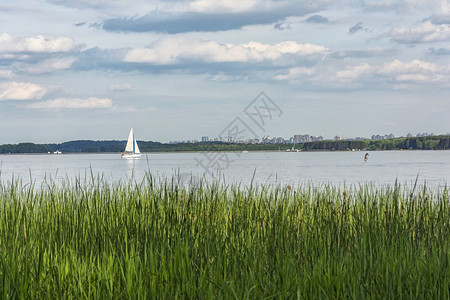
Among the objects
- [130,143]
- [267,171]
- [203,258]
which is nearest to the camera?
[203,258]

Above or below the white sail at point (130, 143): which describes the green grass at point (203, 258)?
below

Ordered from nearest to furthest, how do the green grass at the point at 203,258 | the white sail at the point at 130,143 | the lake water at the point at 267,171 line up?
the green grass at the point at 203,258 < the lake water at the point at 267,171 < the white sail at the point at 130,143

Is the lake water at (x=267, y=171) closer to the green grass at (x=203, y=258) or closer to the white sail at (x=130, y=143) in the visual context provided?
the green grass at (x=203, y=258)

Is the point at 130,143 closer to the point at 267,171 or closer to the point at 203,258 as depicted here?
the point at 267,171

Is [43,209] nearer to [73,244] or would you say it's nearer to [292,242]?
[73,244]

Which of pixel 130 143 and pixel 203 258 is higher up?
pixel 130 143

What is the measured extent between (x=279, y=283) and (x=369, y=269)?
0.83 meters

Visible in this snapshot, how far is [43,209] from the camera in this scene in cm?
Result: 759

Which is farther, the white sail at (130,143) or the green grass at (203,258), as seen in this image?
the white sail at (130,143)

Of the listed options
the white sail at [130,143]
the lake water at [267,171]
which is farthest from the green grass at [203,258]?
the white sail at [130,143]

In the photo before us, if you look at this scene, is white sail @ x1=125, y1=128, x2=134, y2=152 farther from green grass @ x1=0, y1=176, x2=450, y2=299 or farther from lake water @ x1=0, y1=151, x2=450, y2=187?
green grass @ x1=0, y1=176, x2=450, y2=299

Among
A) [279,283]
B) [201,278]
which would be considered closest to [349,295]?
[279,283]

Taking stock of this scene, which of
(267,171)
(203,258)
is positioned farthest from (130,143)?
(203,258)

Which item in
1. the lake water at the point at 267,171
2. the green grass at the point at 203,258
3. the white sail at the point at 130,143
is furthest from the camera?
the white sail at the point at 130,143
